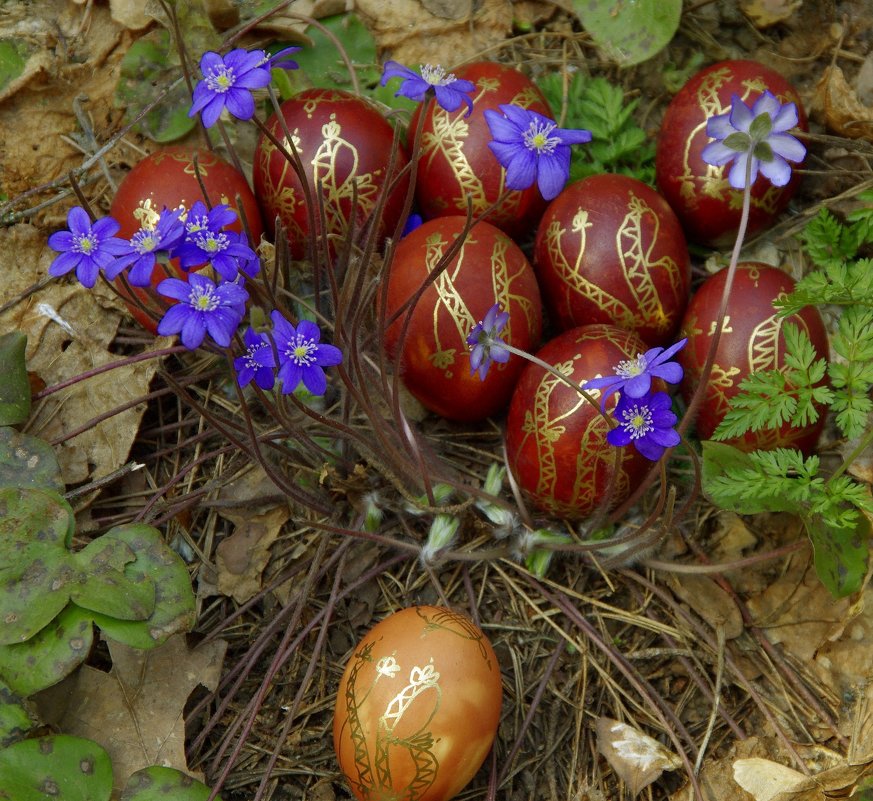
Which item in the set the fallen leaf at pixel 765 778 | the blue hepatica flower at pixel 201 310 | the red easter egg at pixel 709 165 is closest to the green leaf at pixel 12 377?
the blue hepatica flower at pixel 201 310

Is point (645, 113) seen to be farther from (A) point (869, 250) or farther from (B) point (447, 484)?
(B) point (447, 484)

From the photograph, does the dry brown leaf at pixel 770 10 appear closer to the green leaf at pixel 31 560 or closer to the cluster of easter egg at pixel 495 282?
the cluster of easter egg at pixel 495 282

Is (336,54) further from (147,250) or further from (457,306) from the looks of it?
(147,250)

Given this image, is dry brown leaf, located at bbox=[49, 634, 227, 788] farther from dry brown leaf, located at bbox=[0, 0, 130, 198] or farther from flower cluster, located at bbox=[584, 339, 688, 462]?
dry brown leaf, located at bbox=[0, 0, 130, 198]

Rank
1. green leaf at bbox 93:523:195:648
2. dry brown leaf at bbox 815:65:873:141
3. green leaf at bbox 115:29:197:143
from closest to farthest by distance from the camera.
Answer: green leaf at bbox 93:523:195:648 → dry brown leaf at bbox 815:65:873:141 → green leaf at bbox 115:29:197:143

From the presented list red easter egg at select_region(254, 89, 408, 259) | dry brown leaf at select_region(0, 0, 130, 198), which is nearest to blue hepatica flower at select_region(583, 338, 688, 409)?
red easter egg at select_region(254, 89, 408, 259)

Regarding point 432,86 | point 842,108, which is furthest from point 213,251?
point 842,108
